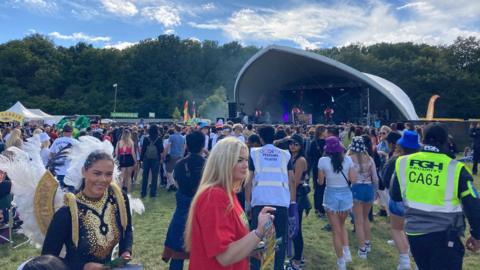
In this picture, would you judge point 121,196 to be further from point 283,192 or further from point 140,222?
point 140,222

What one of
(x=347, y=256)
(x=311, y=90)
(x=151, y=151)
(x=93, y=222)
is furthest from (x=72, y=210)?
(x=311, y=90)

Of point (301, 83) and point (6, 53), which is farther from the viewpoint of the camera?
point (6, 53)

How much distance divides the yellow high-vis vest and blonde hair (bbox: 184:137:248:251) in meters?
1.81

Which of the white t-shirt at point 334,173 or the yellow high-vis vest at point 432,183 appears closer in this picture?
the yellow high-vis vest at point 432,183

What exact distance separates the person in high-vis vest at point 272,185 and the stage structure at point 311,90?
2412 cm

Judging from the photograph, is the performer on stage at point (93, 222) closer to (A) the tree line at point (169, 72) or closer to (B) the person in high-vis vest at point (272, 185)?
(B) the person in high-vis vest at point (272, 185)

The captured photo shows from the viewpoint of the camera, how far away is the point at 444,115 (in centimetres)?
4784

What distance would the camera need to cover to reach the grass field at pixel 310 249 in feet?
17.9

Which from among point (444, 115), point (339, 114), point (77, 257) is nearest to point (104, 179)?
point (77, 257)

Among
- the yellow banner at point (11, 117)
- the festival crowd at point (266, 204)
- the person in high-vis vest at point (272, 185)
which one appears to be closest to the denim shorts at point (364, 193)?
the festival crowd at point (266, 204)

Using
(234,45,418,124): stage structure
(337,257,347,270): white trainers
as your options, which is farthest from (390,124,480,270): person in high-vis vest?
(234,45,418,124): stage structure

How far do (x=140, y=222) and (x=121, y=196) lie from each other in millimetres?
5397

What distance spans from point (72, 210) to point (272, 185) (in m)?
2.45

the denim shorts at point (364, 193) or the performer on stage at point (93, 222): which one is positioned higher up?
the performer on stage at point (93, 222)
